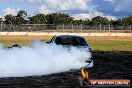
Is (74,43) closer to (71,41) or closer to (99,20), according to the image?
(71,41)

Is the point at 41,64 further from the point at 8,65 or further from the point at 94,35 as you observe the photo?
the point at 94,35

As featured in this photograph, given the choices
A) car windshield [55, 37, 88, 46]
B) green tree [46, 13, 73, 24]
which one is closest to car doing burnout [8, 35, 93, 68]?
car windshield [55, 37, 88, 46]

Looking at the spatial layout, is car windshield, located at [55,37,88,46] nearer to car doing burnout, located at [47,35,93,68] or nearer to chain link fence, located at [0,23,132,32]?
car doing burnout, located at [47,35,93,68]

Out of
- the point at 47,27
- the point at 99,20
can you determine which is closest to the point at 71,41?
the point at 47,27

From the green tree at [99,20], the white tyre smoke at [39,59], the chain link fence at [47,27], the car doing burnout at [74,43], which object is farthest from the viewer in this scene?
the green tree at [99,20]

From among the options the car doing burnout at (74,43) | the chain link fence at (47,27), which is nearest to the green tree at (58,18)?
the chain link fence at (47,27)

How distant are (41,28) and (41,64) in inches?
2476

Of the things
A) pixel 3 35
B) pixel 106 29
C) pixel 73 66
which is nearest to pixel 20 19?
pixel 106 29

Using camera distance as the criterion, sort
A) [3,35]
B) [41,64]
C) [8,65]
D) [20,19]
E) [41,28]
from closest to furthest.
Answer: [8,65], [41,64], [3,35], [41,28], [20,19]

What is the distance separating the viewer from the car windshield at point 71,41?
21614 mm

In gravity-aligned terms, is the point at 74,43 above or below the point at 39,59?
above

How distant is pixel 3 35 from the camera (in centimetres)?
A: 7212

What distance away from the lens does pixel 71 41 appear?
21906 mm

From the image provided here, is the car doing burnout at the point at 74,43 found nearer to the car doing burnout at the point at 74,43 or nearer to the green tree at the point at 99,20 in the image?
the car doing burnout at the point at 74,43
